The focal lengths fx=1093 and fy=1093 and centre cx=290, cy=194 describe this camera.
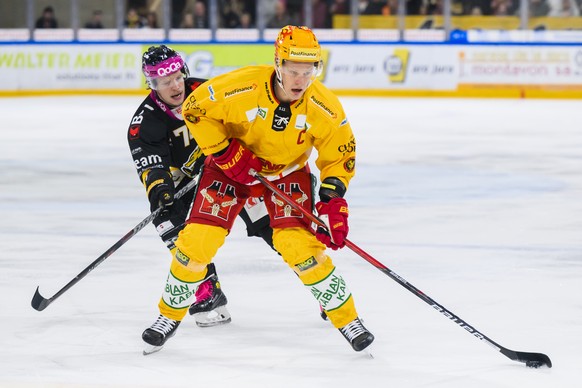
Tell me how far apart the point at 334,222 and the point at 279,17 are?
11.6 metres

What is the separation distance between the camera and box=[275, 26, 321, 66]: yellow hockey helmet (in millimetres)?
3359

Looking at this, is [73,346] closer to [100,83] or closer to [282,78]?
[282,78]

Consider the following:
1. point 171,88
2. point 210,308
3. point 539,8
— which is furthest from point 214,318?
point 539,8

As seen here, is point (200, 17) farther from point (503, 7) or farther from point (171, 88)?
point (171, 88)

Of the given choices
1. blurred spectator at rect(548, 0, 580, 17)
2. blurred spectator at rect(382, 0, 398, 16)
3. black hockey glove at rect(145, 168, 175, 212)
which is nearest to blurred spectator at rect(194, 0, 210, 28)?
blurred spectator at rect(382, 0, 398, 16)

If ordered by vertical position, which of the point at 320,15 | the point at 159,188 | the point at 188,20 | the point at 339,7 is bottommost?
the point at 188,20

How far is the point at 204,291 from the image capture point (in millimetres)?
4020

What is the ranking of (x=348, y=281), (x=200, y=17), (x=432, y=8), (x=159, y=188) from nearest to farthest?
(x=159, y=188), (x=348, y=281), (x=432, y=8), (x=200, y=17)

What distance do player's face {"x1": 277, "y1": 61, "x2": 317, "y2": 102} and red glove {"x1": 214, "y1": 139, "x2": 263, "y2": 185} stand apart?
0.27 m

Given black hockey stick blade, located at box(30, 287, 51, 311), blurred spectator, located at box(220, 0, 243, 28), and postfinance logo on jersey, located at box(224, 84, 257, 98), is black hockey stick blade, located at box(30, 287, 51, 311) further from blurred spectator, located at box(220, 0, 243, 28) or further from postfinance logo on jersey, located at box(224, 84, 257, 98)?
blurred spectator, located at box(220, 0, 243, 28)

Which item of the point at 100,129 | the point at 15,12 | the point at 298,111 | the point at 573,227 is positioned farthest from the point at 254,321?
the point at 15,12

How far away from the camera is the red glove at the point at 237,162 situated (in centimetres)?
353

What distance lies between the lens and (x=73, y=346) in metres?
3.62

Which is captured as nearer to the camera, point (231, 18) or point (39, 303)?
point (39, 303)
